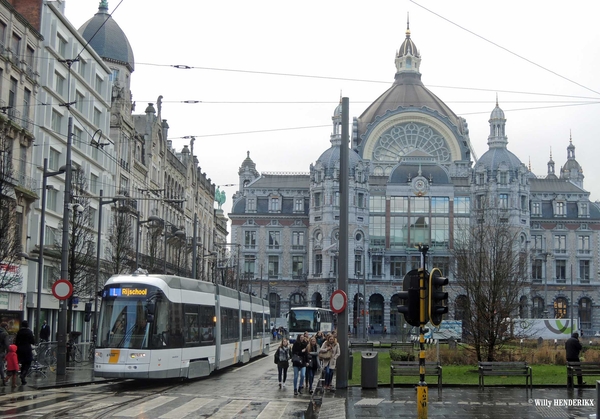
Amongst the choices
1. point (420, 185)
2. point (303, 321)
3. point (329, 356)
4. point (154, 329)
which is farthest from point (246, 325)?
point (420, 185)

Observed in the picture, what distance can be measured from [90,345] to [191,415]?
71.3ft

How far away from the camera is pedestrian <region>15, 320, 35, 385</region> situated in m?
26.5

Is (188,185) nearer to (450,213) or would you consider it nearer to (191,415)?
(450,213)

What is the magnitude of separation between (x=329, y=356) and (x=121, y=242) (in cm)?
2526

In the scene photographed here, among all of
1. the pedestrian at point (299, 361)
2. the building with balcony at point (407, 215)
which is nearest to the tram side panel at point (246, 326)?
the pedestrian at point (299, 361)

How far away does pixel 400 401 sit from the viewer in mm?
23031

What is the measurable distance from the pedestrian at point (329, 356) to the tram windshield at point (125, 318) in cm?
556

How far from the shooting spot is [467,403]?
73.8 feet

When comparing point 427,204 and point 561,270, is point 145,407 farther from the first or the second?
point 561,270

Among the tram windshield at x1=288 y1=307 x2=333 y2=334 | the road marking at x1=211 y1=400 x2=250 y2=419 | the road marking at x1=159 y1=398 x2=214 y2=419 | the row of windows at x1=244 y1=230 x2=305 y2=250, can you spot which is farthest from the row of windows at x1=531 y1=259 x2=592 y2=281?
the road marking at x1=159 y1=398 x2=214 y2=419

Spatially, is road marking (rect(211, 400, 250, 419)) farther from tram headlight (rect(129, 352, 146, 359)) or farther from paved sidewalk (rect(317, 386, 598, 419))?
tram headlight (rect(129, 352, 146, 359))

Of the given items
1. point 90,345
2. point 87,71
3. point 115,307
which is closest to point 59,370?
point 115,307

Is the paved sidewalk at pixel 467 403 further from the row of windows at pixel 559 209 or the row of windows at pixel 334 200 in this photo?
the row of windows at pixel 559 209

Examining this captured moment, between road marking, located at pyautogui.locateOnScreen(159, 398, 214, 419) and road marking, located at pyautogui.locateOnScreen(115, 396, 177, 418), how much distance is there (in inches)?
24.1
